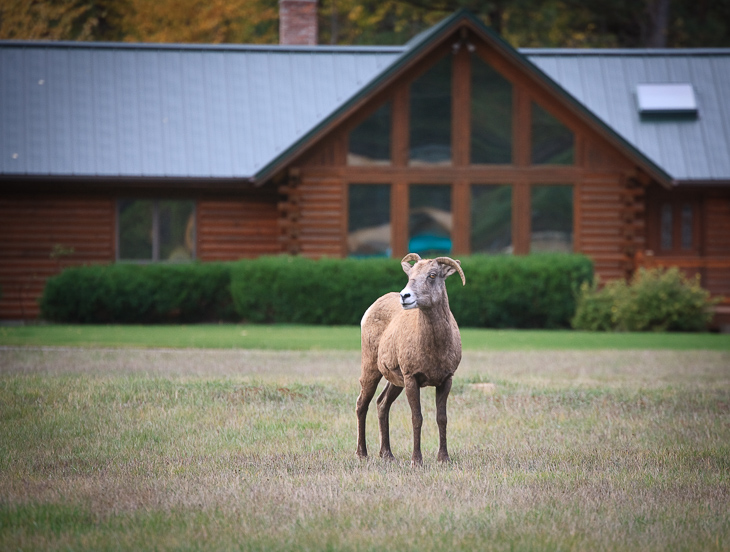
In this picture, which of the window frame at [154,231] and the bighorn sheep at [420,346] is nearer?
the bighorn sheep at [420,346]

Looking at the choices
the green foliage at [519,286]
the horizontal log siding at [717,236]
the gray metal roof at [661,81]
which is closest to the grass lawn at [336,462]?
the green foliage at [519,286]

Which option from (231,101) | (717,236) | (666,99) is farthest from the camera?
(666,99)

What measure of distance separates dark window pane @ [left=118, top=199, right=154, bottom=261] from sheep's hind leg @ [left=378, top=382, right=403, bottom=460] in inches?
690

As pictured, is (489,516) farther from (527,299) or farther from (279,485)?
(527,299)

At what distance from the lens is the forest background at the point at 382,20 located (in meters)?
35.6

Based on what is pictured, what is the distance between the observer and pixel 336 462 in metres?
8.28

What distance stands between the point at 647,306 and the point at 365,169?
7446mm

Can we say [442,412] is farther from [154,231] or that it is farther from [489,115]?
[154,231]

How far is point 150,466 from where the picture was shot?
8.01 meters

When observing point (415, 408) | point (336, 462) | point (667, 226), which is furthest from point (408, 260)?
point (667, 226)

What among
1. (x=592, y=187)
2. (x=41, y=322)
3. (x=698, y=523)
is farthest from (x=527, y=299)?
(x=698, y=523)

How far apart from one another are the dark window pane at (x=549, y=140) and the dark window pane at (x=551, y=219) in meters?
0.69

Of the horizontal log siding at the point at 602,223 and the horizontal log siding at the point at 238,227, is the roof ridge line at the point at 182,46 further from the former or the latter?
the horizontal log siding at the point at 602,223

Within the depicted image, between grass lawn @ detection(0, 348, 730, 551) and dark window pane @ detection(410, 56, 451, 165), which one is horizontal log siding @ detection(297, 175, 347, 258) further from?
grass lawn @ detection(0, 348, 730, 551)
